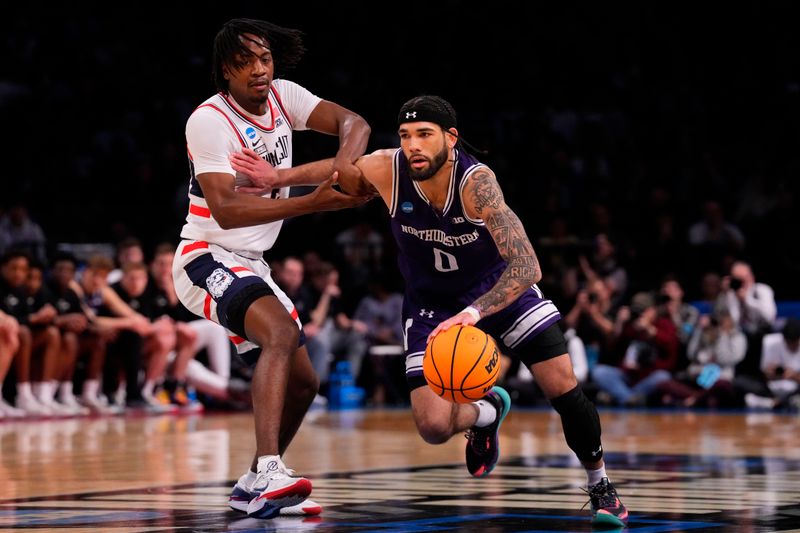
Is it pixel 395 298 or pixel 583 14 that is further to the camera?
pixel 583 14

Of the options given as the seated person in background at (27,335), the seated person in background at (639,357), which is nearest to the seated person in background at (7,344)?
the seated person in background at (27,335)

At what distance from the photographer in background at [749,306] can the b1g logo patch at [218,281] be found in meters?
10.2

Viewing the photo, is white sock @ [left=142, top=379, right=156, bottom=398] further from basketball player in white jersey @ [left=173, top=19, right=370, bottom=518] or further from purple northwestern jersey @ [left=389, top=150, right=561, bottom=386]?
purple northwestern jersey @ [left=389, top=150, right=561, bottom=386]

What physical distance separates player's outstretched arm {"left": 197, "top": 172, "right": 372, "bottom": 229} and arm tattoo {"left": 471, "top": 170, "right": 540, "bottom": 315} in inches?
26.1

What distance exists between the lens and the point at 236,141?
20.2 feet

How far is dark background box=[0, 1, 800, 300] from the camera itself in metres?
18.4

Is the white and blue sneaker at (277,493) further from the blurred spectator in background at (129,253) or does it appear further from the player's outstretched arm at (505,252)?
the blurred spectator in background at (129,253)

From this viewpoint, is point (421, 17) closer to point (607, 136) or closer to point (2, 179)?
point (607, 136)

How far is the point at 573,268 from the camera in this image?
1730cm

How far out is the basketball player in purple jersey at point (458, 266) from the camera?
18.1 ft

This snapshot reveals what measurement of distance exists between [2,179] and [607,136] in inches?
353

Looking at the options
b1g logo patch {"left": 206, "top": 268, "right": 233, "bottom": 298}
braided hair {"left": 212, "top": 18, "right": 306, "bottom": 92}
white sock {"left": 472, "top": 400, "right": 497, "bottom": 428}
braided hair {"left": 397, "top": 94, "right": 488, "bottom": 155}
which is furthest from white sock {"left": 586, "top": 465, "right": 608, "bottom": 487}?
braided hair {"left": 212, "top": 18, "right": 306, "bottom": 92}

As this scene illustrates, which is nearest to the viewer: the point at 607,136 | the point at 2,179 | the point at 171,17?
the point at 2,179

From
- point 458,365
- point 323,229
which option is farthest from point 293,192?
point 458,365
